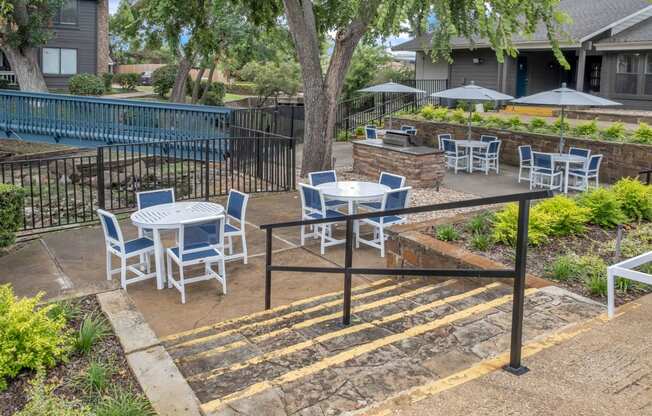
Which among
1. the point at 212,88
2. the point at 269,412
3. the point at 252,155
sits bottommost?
the point at 269,412

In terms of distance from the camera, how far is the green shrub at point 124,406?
3.19 m

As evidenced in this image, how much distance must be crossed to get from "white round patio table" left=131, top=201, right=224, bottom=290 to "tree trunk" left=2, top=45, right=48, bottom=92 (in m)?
21.3

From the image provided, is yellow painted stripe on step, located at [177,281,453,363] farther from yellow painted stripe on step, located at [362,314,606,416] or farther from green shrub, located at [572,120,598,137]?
green shrub, located at [572,120,598,137]

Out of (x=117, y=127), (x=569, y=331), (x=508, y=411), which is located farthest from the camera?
(x=117, y=127)

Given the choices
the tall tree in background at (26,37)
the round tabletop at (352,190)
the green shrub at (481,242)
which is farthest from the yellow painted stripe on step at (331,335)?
the tall tree in background at (26,37)

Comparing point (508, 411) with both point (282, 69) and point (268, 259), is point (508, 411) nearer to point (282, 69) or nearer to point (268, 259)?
point (268, 259)

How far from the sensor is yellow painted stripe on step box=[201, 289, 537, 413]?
11.4 feet

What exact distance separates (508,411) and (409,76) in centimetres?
2914

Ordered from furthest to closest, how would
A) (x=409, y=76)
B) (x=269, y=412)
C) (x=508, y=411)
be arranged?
(x=409, y=76) → (x=269, y=412) → (x=508, y=411)

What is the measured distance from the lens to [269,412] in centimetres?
326

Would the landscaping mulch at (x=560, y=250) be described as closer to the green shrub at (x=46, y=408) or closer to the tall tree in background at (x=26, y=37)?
the green shrub at (x=46, y=408)

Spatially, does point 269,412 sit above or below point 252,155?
below

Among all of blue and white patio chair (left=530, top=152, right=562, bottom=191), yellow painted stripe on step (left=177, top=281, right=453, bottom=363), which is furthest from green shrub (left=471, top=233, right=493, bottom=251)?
blue and white patio chair (left=530, top=152, right=562, bottom=191)

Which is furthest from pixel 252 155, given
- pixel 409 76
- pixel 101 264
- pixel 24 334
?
pixel 409 76
